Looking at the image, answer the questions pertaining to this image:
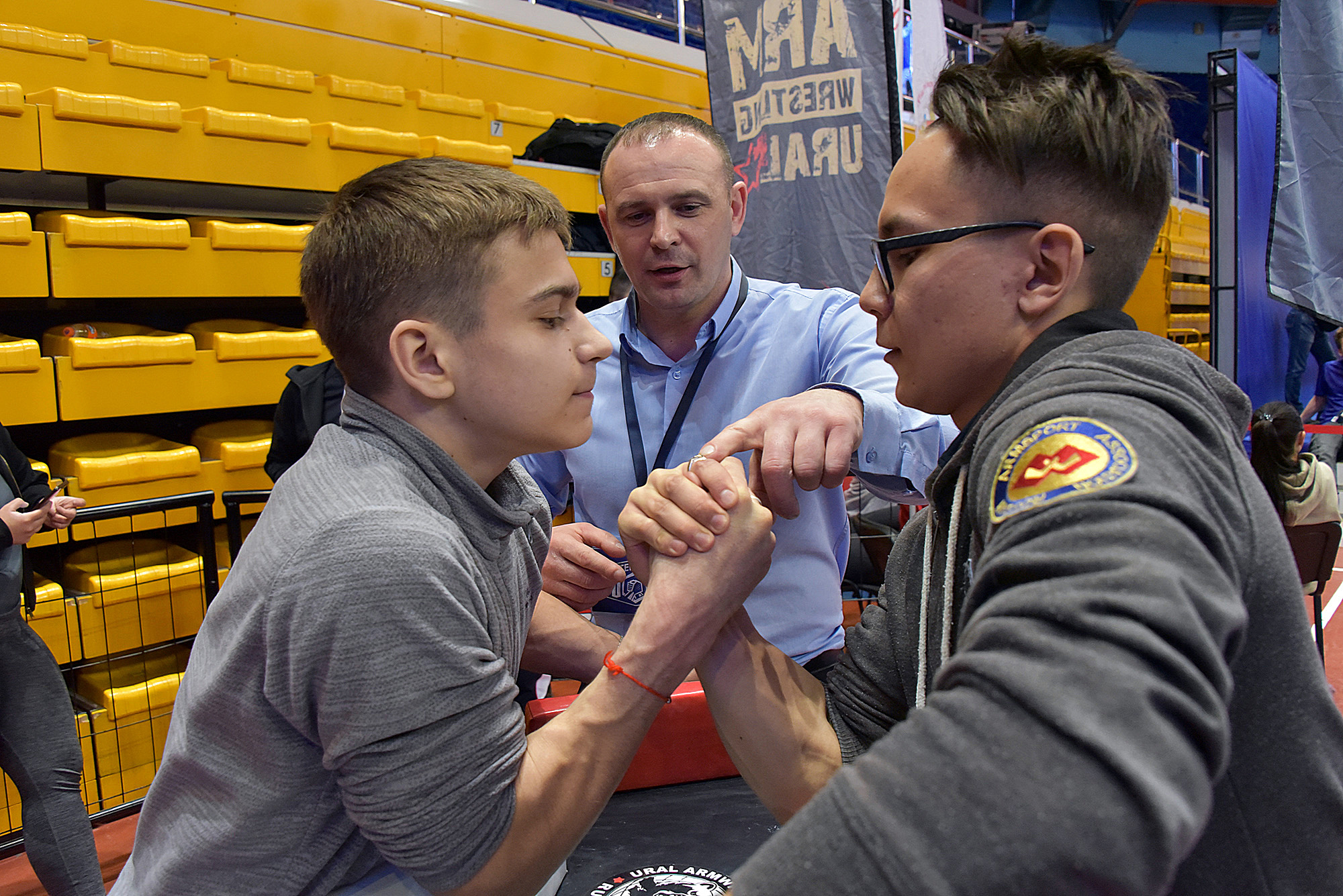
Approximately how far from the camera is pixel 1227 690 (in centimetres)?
54

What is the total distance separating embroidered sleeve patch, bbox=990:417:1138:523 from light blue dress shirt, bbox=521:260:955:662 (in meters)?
1.23

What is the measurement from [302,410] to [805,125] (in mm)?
2293

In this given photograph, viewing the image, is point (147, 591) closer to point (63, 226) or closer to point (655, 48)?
point (63, 226)

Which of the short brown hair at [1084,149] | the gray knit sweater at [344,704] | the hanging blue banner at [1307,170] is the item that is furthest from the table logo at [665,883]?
the hanging blue banner at [1307,170]

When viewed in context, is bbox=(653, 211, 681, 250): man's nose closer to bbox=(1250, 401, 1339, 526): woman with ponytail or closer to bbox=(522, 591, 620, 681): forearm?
bbox=(522, 591, 620, 681): forearm

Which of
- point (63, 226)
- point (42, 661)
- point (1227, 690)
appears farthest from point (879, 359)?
point (63, 226)

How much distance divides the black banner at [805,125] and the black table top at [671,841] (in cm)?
251

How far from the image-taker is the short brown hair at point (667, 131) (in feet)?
7.43

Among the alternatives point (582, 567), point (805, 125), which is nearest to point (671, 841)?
point (582, 567)

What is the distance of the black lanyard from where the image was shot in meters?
2.12

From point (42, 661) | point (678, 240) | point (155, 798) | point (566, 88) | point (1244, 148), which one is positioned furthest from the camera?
point (566, 88)

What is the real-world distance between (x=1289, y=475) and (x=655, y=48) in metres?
5.96

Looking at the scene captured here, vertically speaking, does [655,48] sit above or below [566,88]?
above

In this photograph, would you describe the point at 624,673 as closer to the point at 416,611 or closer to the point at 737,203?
the point at 416,611
